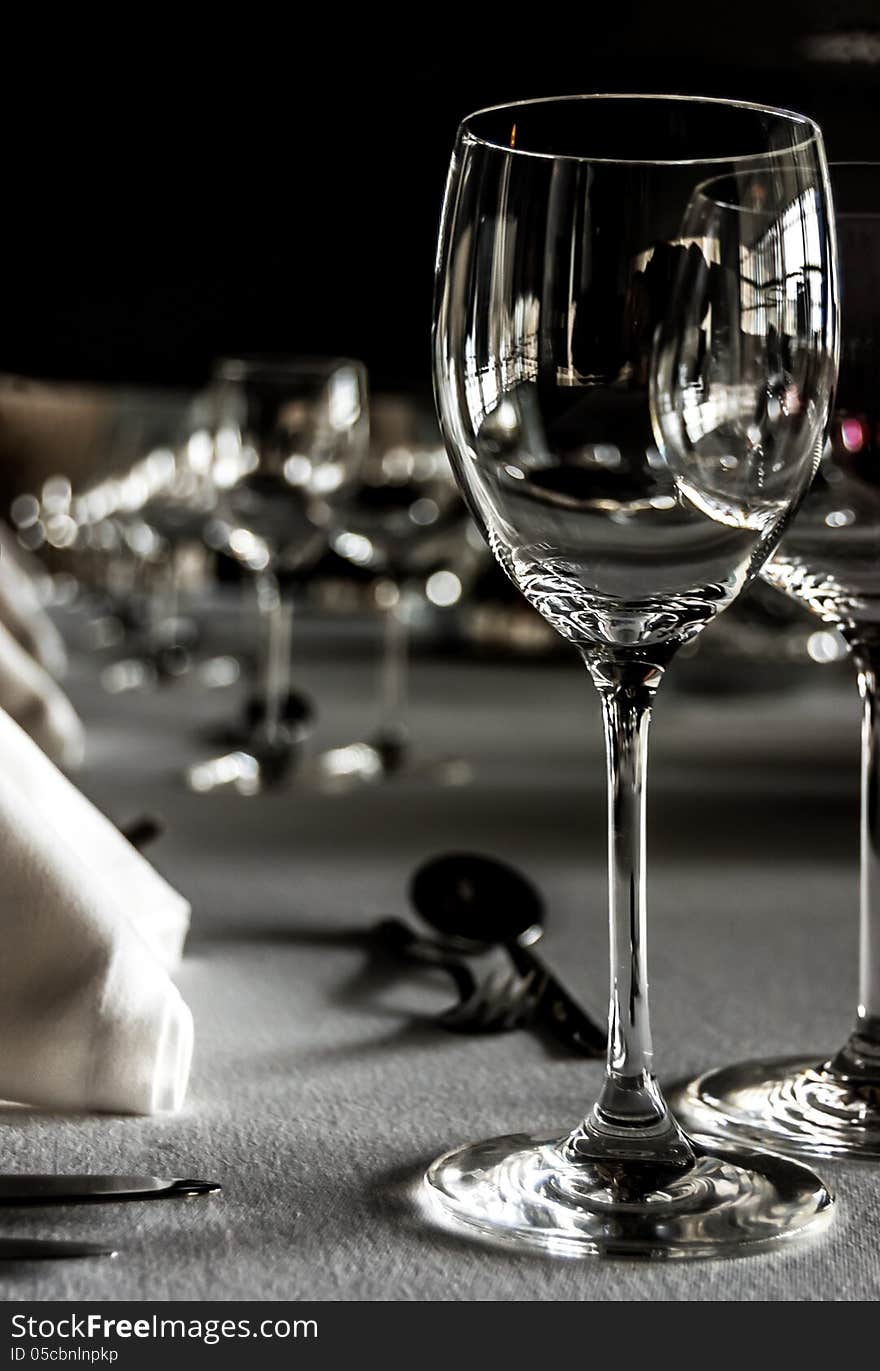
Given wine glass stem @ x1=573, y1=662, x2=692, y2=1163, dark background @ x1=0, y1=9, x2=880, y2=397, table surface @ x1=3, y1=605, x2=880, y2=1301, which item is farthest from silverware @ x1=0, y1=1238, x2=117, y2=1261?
dark background @ x1=0, y1=9, x2=880, y2=397

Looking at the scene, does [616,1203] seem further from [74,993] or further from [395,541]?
[395,541]

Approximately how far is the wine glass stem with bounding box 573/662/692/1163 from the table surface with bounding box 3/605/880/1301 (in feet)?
0.18

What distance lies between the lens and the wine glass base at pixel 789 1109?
492mm

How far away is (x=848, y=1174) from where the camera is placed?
464 mm

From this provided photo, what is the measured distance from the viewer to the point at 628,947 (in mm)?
440

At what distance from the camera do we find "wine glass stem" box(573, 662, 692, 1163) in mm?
435

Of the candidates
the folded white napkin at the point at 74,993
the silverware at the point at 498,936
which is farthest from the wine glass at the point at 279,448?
the folded white napkin at the point at 74,993

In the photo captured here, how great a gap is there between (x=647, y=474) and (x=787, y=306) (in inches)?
2.1

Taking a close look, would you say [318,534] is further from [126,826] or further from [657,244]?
[657,244]

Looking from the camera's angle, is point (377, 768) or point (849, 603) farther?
point (377, 768)

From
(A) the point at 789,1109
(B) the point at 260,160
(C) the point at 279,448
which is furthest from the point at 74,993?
(B) the point at 260,160

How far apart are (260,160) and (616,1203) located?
120 centimetres

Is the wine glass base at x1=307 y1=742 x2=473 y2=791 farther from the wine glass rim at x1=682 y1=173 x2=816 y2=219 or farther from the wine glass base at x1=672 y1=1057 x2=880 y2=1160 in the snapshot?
the wine glass rim at x1=682 y1=173 x2=816 y2=219

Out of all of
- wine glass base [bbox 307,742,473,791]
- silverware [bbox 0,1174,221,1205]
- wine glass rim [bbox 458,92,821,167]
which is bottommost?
wine glass base [bbox 307,742,473,791]
